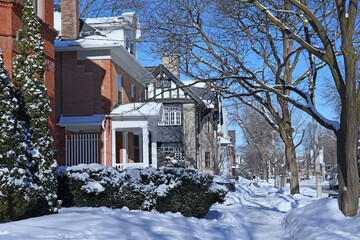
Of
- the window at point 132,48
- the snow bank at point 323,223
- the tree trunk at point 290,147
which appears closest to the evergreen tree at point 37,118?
the snow bank at point 323,223

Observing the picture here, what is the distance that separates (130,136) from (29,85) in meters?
17.0

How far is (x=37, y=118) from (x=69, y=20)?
13.7 metres

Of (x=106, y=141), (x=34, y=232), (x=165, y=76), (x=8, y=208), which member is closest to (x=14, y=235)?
(x=34, y=232)

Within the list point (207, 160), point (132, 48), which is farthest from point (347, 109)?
point (207, 160)

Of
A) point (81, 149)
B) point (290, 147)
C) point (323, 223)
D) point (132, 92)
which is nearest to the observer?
point (323, 223)

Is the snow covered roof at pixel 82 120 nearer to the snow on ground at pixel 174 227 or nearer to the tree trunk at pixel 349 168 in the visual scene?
the snow on ground at pixel 174 227

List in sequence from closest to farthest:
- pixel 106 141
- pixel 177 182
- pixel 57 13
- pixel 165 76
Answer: pixel 177 182, pixel 106 141, pixel 57 13, pixel 165 76

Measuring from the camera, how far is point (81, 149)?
70.7 feet

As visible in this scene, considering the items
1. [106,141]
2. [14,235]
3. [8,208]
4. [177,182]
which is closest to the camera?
[14,235]

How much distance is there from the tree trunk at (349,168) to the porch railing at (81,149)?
41.5 feet

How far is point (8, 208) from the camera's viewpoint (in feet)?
28.2

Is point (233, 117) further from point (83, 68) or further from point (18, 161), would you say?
point (18, 161)

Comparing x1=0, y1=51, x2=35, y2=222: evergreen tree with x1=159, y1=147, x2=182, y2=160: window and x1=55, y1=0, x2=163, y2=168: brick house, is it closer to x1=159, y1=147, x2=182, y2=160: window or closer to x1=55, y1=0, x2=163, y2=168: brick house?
x1=55, y1=0, x2=163, y2=168: brick house

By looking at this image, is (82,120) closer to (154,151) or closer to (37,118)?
(154,151)
